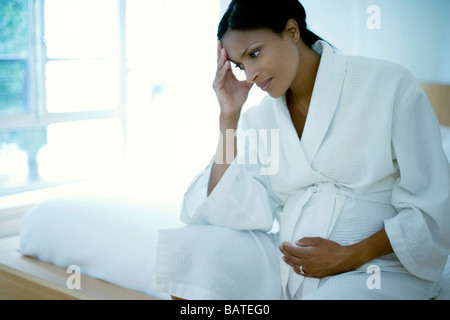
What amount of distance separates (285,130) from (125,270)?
1.83ft

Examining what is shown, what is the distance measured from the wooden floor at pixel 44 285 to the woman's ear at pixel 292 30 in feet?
2.48

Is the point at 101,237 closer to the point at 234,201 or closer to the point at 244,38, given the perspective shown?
the point at 234,201

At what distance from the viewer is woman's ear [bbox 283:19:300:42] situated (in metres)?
1.32

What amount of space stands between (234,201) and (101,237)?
15.9 inches

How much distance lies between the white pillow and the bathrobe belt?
33cm

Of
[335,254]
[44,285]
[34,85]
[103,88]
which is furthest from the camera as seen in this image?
[103,88]

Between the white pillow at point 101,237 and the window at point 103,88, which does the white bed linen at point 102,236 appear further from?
the window at point 103,88

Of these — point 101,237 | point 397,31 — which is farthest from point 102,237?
point 397,31

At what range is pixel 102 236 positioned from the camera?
1443mm

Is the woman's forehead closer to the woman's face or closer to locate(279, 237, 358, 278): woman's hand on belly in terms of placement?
the woman's face

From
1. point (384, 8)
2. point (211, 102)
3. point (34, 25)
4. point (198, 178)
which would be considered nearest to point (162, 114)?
point (211, 102)

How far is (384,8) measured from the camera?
2.08 meters

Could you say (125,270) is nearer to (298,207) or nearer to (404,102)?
(298,207)

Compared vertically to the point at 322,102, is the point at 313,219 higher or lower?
lower
